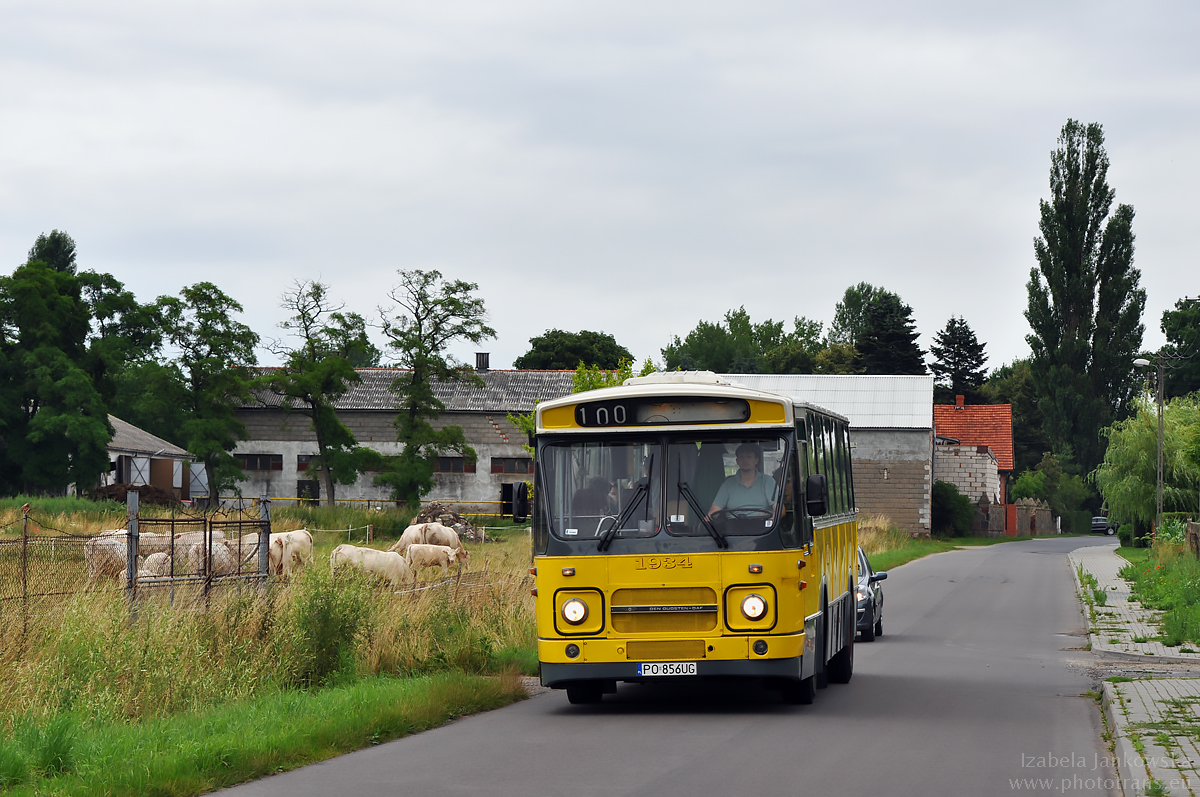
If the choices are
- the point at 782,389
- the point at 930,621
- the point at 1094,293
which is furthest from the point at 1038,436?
the point at 930,621

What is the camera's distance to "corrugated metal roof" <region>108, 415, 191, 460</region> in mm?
65125

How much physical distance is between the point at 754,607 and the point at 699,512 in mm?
999

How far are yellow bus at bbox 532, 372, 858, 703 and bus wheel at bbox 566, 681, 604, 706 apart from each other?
28mm

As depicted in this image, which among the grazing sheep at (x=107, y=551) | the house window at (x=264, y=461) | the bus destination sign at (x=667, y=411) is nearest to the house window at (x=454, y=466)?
the house window at (x=264, y=461)

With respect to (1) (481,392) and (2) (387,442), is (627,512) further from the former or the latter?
(1) (481,392)

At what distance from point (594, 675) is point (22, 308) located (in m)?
54.0

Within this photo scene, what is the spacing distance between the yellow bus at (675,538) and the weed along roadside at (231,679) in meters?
1.62

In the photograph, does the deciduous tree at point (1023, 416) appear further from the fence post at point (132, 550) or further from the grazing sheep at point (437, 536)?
the fence post at point (132, 550)

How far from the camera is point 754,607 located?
1199 cm

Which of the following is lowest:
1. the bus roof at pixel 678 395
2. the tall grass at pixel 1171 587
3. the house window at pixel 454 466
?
the tall grass at pixel 1171 587

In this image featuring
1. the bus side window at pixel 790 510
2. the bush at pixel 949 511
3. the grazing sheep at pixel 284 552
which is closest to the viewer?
the bus side window at pixel 790 510

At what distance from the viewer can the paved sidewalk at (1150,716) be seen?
8.96 metres

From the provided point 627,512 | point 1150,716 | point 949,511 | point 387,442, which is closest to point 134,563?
point 627,512

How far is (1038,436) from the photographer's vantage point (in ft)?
376
